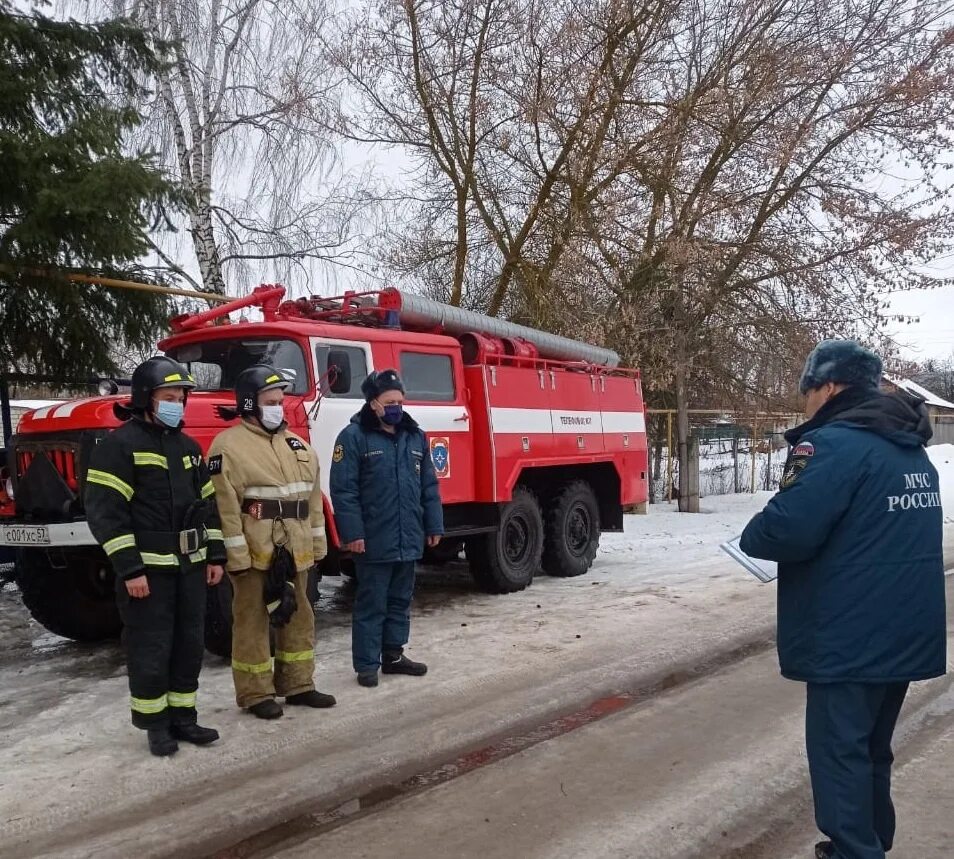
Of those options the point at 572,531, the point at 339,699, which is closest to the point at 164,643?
the point at 339,699

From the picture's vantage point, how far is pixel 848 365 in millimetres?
3145

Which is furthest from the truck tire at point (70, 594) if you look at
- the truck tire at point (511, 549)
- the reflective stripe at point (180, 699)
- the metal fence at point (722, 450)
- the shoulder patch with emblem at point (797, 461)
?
the metal fence at point (722, 450)

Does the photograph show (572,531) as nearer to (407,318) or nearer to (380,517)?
(407,318)

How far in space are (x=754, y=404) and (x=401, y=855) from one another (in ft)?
47.6

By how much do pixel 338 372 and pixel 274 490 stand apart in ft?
6.91

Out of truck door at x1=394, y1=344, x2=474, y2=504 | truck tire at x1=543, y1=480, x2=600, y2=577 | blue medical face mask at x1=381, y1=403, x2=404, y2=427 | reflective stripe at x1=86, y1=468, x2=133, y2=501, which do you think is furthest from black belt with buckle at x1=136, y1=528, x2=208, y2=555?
truck tire at x1=543, y1=480, x2=600, y2=577

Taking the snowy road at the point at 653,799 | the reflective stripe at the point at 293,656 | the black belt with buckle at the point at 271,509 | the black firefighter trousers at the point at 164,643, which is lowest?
the snowy road at the point at 653,799

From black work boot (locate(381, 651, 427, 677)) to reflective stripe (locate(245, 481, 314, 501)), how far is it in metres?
1.42

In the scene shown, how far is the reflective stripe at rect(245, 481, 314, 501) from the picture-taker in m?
5.05

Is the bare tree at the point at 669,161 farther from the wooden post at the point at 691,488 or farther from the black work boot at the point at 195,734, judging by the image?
the black work boot at the point at 195,734

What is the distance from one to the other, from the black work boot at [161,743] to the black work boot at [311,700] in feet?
2.87

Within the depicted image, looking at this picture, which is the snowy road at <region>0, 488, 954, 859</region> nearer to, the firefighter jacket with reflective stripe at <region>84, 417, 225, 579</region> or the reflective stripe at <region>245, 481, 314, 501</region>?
the firefighter jacket with reflective stripe at <region>84, 417, 225, 579</region>

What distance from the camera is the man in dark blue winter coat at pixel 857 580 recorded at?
2.95 meters

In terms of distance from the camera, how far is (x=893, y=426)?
9.82 feet
